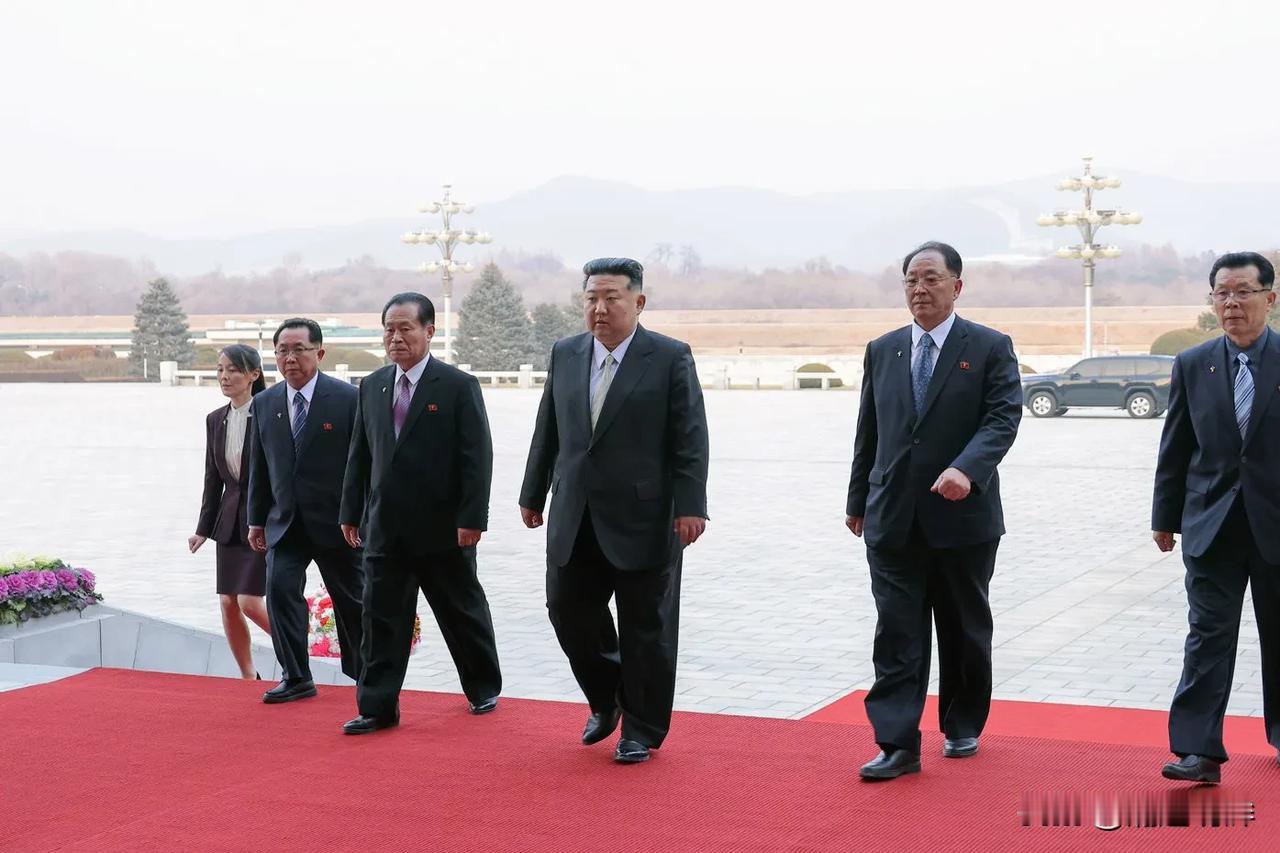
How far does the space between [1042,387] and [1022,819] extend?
29448 mm

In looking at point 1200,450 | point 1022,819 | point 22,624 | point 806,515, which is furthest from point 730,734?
point 806,515

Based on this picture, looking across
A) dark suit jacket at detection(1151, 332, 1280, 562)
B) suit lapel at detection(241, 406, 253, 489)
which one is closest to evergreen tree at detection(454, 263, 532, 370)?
suit lapel at detection(241, 406, 253, 489)


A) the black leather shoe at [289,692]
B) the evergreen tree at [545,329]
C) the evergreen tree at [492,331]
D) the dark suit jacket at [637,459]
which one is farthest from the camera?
the evergreen tree at [545,329]

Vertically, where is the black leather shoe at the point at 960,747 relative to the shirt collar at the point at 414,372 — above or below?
below

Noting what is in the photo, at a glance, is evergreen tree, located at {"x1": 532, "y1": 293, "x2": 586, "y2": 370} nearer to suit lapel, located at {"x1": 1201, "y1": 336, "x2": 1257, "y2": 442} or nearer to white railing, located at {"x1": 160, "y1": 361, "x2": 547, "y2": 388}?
white railing, located at {"x1": 160, "y1": 361, "x2": 547, "y2": 388}

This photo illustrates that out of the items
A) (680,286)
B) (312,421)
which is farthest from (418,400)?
(680,286)

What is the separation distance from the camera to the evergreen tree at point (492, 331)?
72812 mm

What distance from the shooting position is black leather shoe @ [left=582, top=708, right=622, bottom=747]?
538 centimetres

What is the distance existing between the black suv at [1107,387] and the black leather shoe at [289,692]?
26864 millimetres

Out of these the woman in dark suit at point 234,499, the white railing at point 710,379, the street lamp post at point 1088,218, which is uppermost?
the street lamp post at point 1088,218

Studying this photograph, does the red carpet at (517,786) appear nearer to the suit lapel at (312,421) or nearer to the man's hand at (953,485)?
the man's hand at (953,485)

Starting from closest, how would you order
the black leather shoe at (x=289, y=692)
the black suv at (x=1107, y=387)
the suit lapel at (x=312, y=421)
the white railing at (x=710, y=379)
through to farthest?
the black leather shoe at (x=289, y=692), the suit lapel at (x=312, y=421), the black suv at (x=1107, y=387), the white railing at (x=710, y=379)

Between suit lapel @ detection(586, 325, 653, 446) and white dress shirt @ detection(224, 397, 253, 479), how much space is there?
234 cm

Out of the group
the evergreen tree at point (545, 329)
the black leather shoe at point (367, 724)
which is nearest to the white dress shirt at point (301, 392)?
the black leather shoe at point (367, 724)
